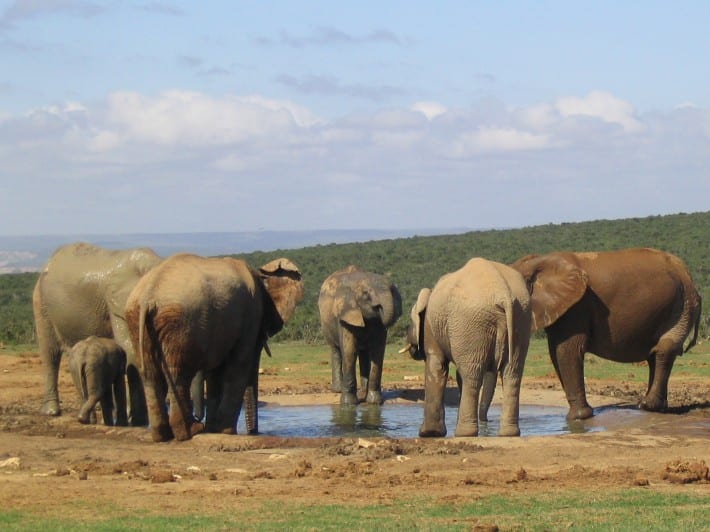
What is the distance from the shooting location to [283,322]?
672 inches

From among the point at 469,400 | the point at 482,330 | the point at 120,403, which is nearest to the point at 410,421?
the point at 469,400

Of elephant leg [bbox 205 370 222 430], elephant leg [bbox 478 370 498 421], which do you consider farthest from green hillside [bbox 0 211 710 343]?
elephant leg [bbox 205 370 222 430]

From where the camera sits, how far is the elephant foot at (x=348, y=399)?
2086 cm

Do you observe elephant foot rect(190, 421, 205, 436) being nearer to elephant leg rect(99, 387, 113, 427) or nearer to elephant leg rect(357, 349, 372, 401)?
elephant leg rect(99, 387, 113, 427)

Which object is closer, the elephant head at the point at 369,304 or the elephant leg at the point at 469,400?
the elephant leg at the point at 469,400

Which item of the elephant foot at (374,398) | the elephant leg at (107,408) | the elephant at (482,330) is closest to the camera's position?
the elephant at (482,330)

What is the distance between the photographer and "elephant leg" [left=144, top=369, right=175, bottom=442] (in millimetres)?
14891

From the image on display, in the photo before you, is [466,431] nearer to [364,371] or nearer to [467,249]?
[364,371]

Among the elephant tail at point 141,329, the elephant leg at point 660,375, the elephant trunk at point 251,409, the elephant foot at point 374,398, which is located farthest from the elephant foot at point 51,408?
the elephant leg at point 660,375

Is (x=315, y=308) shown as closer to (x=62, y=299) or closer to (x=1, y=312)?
(x=1, y=312)

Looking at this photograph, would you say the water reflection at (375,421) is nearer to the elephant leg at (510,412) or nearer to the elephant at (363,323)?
the elephant at (363,323)

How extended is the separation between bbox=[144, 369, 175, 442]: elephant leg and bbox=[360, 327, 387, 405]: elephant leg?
21.5 feet

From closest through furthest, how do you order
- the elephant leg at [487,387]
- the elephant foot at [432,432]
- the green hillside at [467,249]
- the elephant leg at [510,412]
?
the elephant leg at [510,412], the elephant leg at [487,387], the elephant foot at [432,432], the green hillside at [467,249]

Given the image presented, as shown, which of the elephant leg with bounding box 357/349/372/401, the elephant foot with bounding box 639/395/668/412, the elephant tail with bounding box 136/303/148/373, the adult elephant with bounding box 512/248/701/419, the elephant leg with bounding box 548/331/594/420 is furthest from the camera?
the elephant leg with bounding box 357/349/372/401
